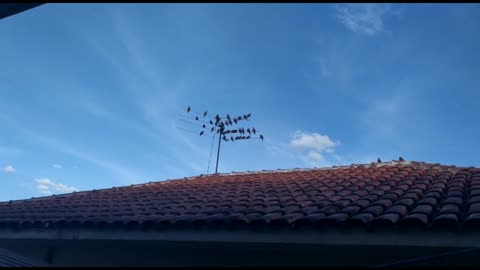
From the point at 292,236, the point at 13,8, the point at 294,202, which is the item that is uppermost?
the point at 13,8

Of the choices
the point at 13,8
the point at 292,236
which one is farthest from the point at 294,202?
the point at 13,8

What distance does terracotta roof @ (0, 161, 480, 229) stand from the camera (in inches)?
154

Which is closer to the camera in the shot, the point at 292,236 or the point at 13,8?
the point at 13,8

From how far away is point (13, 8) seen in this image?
2.38 meters

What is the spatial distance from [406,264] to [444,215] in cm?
136

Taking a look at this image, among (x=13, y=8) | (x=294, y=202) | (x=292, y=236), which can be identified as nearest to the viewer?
(x=13, y=8)

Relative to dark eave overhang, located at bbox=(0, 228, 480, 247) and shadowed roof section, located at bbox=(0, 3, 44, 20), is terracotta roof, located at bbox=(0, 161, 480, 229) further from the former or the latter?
shadowed roof section, located at bbox=(0, 3, 44, 20)

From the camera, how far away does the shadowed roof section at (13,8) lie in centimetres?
233

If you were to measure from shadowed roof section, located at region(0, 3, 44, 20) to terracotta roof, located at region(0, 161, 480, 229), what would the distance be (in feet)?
9.51

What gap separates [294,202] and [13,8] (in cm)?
389

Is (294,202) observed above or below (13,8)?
below

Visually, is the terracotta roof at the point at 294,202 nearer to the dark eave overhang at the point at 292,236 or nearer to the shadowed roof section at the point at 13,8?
the dark eave overhang at the point at 292,236

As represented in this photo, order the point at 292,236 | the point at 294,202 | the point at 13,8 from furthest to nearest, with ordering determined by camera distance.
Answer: the point at 294,202
the point at 292,236
the point at 13,8

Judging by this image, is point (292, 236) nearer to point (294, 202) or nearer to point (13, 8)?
point (294, 202)
